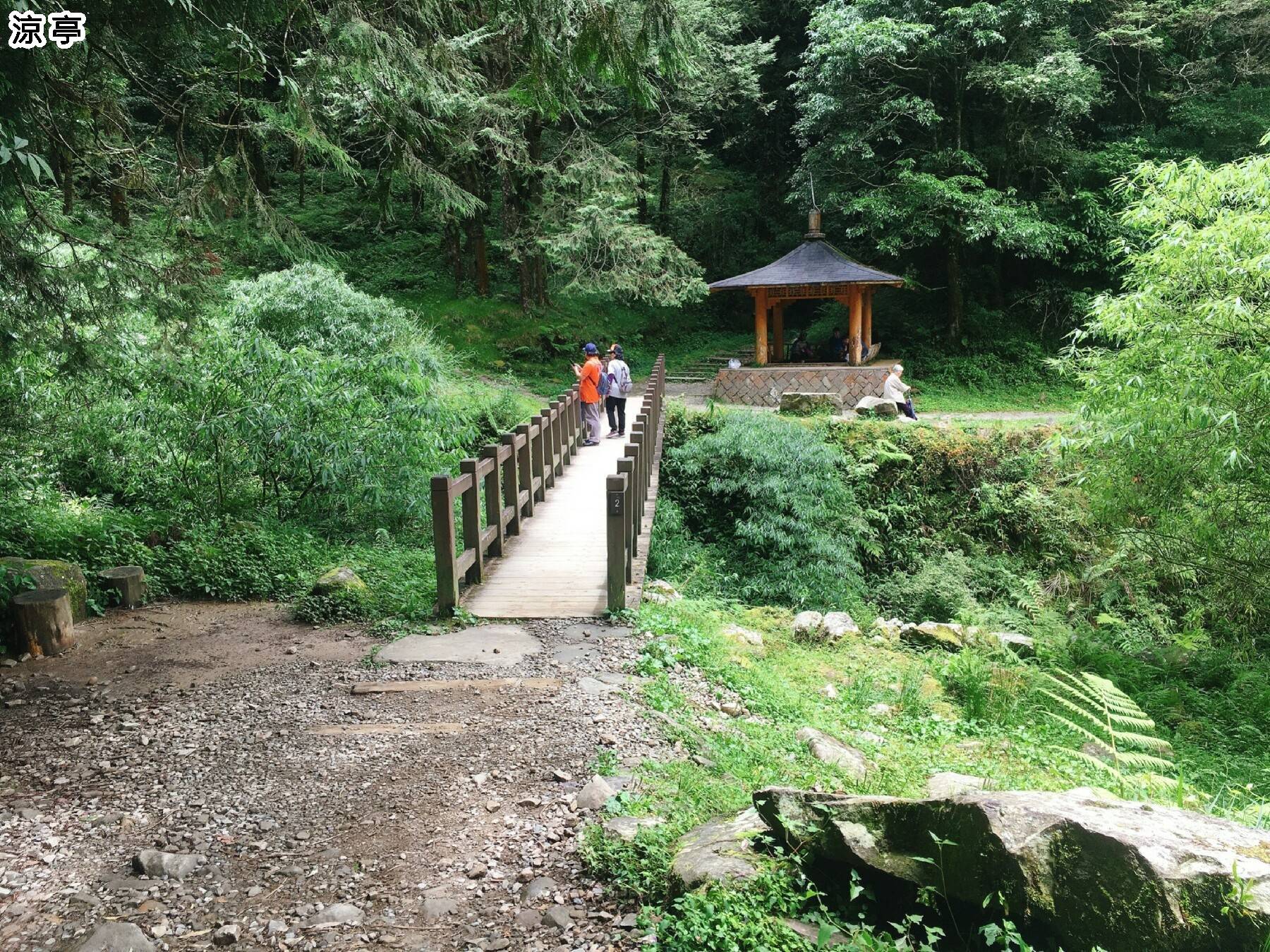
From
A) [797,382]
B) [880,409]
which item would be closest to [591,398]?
[880,409]

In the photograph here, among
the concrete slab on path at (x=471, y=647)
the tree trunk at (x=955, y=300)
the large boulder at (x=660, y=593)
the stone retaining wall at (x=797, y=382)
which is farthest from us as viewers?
the tree trunk at (x=955, y=300)

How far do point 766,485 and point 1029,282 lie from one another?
17.4 metres

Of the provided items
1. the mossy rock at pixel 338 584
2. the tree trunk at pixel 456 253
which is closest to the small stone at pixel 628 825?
the mossy rock at pixel 338 584

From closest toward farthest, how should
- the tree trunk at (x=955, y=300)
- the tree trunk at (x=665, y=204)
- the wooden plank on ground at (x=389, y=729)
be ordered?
1. the wooden plank on ground at (x=389, y=729)
2. the tree trunk at (x=955, y=300)
3. the tree trunk at (x=665, y=204)

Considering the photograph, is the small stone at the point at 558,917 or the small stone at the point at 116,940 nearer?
the small stone at the point at 116,940

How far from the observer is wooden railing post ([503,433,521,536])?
862cm

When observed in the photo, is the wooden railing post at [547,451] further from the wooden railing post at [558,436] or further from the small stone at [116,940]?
the small stone at [116,940]

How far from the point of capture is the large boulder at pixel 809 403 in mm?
16219

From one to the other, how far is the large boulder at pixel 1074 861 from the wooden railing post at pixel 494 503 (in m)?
5.29

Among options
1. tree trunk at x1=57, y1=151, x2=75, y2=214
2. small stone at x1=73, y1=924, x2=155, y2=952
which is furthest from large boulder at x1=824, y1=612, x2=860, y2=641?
tree trunk at x1=57, y1=151, x2=75, y2=214

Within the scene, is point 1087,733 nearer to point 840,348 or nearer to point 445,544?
point 445,544

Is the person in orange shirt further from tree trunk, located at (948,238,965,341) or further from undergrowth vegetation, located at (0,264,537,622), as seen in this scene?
tree trunk, located at (948,238,965,341)

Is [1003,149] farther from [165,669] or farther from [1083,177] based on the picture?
[165,669]

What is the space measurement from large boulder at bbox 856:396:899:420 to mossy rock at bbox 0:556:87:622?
12.6m
